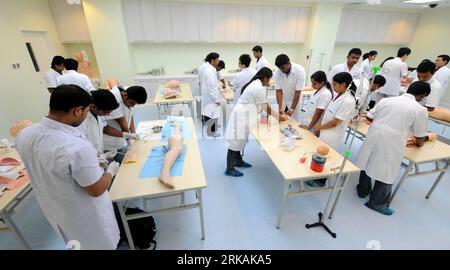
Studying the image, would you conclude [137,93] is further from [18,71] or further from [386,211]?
[18,71]

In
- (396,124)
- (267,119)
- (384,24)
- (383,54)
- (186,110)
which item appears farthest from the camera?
(383,54)

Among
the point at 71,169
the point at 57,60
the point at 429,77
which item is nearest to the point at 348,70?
the point at 429,77

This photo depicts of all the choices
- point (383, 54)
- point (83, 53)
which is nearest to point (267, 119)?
point (83, 53)

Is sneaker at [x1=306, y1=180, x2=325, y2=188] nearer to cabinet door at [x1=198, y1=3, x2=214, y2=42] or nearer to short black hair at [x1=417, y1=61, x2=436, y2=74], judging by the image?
short black hair at [x1=417, y1=61, x2=436, y2=74]

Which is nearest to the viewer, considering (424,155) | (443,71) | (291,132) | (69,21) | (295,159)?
(295,159)

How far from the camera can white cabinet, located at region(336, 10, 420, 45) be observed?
6172 millimetres

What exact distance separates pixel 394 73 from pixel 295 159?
376 centimetres

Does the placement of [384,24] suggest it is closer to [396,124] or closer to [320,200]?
[396,124]

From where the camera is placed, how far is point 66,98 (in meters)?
1.01

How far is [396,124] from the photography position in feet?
6.32

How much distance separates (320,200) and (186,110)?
3.43 m

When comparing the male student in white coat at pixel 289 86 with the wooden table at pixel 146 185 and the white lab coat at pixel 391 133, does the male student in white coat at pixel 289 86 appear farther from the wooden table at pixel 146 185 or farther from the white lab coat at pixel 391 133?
the wooden table at pixel 146 185

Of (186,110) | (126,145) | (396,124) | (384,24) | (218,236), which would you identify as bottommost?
(218,236)

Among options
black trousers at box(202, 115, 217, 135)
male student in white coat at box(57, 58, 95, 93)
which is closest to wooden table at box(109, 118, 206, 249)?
male student in white coat at box(57, 58, 95, 93)
